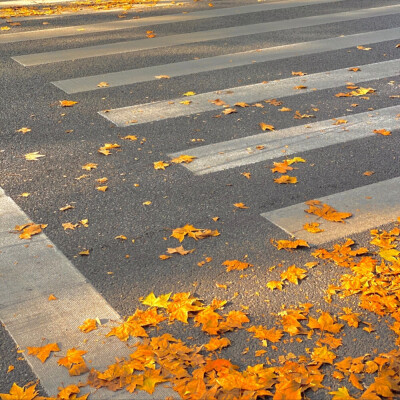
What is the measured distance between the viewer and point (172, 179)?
4.95m

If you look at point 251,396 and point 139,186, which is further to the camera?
point 139,186

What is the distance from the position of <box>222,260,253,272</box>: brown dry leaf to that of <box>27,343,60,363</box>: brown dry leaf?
113 cm

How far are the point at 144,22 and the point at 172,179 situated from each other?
18.8 ft

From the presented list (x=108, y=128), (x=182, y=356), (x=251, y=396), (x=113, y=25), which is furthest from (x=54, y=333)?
(x=113, y=25)

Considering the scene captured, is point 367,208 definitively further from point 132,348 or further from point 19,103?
point 19,103

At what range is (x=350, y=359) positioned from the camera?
3043 millimetres

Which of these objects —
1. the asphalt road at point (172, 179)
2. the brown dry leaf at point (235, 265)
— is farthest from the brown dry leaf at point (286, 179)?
the brown dry leaf at point (235, 265)

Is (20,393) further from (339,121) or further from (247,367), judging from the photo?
(339,121)

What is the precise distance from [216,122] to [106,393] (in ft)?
11.9

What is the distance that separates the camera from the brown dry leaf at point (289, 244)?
4.01 meters

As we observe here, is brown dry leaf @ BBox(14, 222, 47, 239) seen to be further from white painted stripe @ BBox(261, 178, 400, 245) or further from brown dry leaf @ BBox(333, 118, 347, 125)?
brown dry leaf @ BBox(333, 118, 347, 125)

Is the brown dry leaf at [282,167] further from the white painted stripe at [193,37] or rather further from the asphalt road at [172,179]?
the white painted stripe at [193,37]

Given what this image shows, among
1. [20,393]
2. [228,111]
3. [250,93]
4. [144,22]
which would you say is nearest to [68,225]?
[20,393]

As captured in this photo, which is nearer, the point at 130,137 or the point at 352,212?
the point at 352,212
